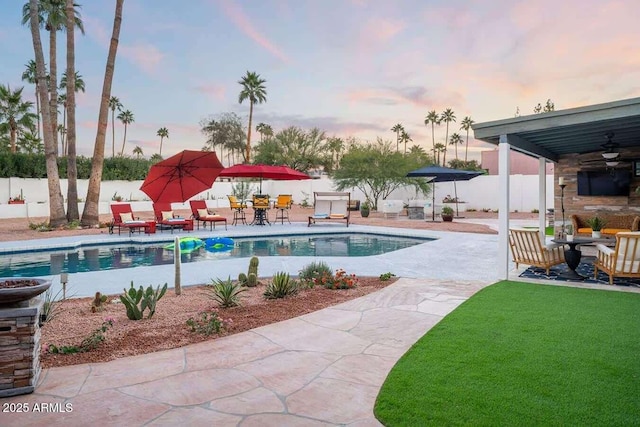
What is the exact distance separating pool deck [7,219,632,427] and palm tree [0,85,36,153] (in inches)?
1201

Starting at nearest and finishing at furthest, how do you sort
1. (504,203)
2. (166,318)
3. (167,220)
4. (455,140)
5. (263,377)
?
(263,377)
(166,318)
(504,203)
(167,220)
(455,140)

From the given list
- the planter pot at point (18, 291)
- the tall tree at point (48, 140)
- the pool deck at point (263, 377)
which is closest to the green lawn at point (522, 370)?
the pool deck at point (263, 377)

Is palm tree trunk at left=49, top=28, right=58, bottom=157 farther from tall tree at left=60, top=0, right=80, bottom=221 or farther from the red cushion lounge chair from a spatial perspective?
the red cushion lounge chair

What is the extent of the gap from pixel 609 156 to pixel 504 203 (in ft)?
10.1

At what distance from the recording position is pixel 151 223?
1283cm

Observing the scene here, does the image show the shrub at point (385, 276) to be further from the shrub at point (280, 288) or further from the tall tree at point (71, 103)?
the tall tree at point (71, 103)

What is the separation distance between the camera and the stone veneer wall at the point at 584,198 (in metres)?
9.77

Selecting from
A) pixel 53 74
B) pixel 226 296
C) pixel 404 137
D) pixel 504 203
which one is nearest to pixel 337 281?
pixel 226 296

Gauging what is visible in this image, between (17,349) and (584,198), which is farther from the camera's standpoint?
(584,198)

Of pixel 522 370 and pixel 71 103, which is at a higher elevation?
pixel 71 103

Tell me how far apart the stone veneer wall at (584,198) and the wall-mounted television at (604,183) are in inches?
5.8

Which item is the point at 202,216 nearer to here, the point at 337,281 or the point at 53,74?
the point at 53,74

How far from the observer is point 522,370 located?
3211mm

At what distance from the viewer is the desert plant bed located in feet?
12.2
